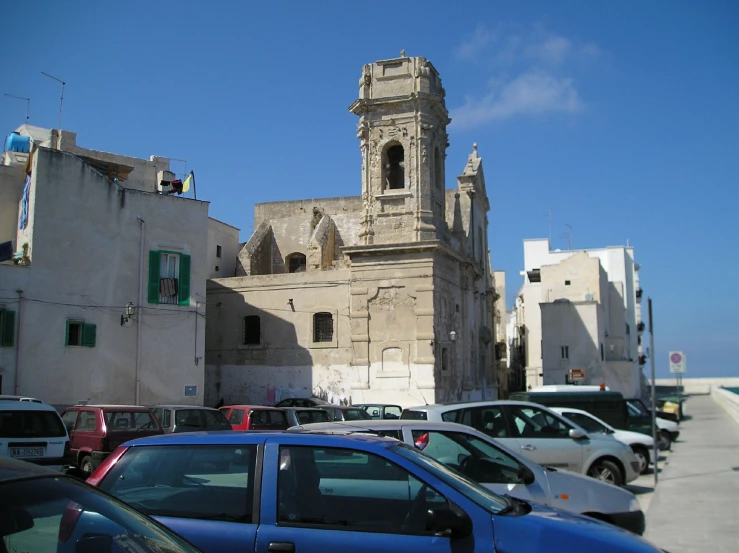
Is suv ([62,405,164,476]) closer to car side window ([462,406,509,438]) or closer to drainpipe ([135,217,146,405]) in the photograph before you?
car side window ([462,406,509,438])

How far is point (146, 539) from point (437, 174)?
2834 centimetres

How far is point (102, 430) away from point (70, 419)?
186 cm

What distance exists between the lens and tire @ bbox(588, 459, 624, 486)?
1271 cm

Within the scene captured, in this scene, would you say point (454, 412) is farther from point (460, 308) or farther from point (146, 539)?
point (460, 308)

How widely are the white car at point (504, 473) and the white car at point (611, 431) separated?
8.70 m

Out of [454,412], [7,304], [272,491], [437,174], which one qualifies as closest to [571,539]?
[272,491]

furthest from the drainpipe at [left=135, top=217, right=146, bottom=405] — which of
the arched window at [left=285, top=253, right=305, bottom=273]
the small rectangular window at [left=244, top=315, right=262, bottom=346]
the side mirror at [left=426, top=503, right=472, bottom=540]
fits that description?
the side mirror at [left=426, top=503, right=472, bottom=540]

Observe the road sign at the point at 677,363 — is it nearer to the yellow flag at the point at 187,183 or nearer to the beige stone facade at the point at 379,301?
the beige stone facade at the point at 379,301

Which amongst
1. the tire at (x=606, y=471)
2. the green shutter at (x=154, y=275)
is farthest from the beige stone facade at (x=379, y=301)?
the tire at (x=606, y=471)

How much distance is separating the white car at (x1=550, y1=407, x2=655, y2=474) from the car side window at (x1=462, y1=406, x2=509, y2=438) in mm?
5372

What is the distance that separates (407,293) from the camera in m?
28.4

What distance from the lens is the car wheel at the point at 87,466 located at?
596 inches

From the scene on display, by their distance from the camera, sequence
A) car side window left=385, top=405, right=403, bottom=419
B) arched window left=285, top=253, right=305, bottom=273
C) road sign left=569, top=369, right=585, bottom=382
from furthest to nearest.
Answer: road sign left=569, top=369, right=585, bottom=382 → arched window left=285, top=253, right=305, bottom=273 → car side window left=385, top=405, right=403, bottom=419

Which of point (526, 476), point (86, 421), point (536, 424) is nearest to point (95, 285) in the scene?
point (86, 421)
